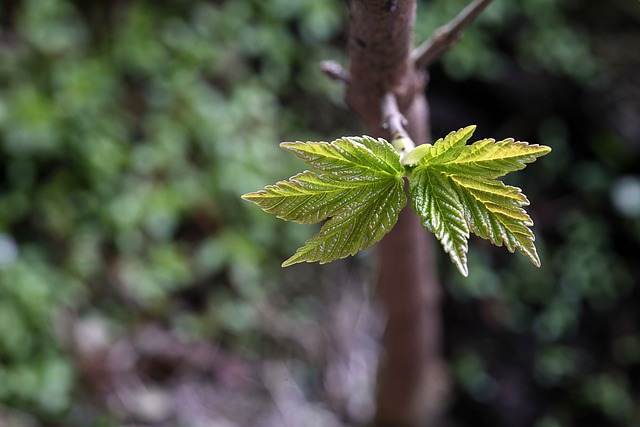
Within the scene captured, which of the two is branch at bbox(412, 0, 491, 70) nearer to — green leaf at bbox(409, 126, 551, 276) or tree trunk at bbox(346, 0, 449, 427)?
tree trunk at bbox(346, 0, 449, 427)

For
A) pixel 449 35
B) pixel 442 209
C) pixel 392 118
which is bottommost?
pixel 442 209

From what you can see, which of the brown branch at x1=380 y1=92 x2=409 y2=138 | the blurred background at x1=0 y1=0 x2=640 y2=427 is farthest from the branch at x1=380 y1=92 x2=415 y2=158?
the blurred background at x1=0 y1=0 x2=640 y2=427

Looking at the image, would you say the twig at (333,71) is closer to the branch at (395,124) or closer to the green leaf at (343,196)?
the branch at (395,124)

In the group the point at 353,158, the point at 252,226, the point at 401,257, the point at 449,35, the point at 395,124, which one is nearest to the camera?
the point at 353,158

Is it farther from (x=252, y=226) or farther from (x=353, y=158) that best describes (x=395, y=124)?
(x=252, y=226)

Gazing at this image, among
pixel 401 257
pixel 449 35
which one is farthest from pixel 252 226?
pixel 449 35

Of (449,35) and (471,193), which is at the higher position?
(449,35)

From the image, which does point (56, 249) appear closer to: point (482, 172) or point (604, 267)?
point (482, 172)
